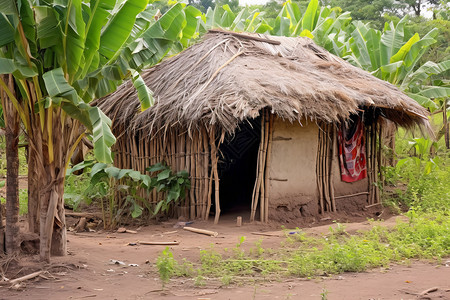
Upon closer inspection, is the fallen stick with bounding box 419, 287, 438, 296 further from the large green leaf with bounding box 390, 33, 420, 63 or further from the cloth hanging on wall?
the large green leaf with bounding box 390, 33, 420, 63

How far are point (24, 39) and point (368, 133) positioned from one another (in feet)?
22.9

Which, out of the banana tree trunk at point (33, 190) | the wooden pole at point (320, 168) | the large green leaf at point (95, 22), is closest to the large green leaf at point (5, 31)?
the large green leaf at point (95, 22)

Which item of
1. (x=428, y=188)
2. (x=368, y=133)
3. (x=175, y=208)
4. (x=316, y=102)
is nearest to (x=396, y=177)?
(x=428, y=188)

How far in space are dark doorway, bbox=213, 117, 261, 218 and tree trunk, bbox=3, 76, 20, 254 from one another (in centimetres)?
534

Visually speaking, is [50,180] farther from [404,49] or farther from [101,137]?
[404,49]

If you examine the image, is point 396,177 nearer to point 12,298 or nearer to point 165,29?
point 165,29

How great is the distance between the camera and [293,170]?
8961 mm

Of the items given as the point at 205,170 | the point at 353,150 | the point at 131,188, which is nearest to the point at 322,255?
the point at 205,170

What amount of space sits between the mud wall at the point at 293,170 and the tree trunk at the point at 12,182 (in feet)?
13.2

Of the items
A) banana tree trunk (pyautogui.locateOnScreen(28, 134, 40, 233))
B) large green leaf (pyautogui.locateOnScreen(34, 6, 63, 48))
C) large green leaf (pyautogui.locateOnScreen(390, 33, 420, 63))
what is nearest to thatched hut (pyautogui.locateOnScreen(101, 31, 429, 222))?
large green leaf (pyautogui.locateOnScreen(390, 33, 420, 63))

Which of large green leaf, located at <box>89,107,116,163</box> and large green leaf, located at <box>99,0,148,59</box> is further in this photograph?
large green leaf, located at <box>99,0,148,59</box>

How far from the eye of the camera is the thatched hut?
27.1 ft

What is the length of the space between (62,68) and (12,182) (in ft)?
4.13

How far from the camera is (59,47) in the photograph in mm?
5426
